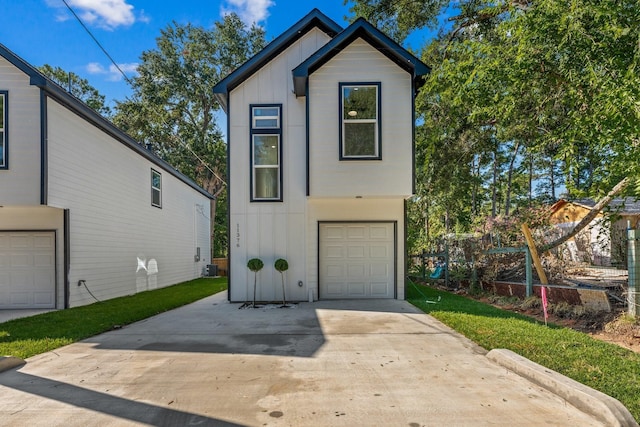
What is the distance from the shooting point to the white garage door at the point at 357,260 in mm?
9859

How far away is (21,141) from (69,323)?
13.5ft

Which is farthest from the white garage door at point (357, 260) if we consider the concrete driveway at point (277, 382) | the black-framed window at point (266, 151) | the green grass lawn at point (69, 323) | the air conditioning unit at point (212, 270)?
the air conditioning unit at point (212, 270)

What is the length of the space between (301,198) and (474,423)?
7.02 m

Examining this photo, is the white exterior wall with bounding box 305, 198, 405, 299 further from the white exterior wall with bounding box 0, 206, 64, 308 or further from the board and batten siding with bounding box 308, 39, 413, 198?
the white exterior wall with bounding box 0, 206, 64, 308

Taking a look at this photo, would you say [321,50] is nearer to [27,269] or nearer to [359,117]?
[359,117]

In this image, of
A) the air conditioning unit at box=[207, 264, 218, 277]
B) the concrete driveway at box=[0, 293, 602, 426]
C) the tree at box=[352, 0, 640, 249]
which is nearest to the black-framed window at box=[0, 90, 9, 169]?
the concrete driveway at box=[0, 293, 602, 426]

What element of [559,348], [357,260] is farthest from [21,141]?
[559,348]

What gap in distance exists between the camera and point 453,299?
978 centimetres

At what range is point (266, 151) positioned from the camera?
32.0 ft

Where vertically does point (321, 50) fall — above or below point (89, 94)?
below

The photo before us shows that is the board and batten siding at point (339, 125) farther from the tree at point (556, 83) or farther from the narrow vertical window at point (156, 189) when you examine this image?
the narrow vertical window at point (156, 189)

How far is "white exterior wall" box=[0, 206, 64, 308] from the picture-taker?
30.4 ft

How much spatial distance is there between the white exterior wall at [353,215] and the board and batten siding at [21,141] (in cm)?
611

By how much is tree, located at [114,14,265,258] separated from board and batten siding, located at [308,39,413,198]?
57.0 feet
